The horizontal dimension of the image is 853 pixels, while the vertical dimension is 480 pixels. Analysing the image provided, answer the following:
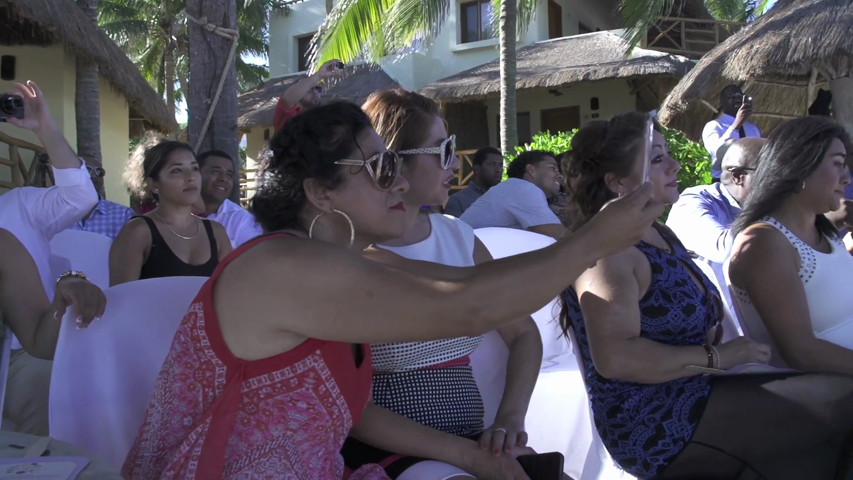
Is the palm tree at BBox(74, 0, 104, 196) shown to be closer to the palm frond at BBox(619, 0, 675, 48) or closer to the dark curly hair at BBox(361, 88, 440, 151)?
the dark curly hair at BBox(361, 88, 440, 151)

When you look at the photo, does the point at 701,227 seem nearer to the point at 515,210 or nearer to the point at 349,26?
the point at 515,210

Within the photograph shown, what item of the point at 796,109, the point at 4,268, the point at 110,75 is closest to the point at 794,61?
the point at 796,109

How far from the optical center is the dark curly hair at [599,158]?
8.37 feet

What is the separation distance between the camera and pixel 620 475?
8.47 ft

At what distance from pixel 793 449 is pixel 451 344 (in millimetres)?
948

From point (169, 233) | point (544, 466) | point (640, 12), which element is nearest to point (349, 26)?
point (640, 12)

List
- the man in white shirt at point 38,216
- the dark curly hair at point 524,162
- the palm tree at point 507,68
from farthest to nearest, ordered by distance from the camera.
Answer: the palm tree at point 507,68 → the dark curly hair at point 524,162 → the man in white shirt at point 38,216

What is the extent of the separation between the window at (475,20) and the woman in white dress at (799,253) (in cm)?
1797

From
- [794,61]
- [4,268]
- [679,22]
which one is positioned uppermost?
[679,22]

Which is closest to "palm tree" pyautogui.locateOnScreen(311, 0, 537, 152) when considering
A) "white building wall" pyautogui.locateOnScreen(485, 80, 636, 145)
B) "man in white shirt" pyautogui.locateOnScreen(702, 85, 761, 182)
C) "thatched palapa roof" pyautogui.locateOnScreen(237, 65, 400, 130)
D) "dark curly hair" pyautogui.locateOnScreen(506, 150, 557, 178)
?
"dark curly hair" pyautogui.locateOnScreen(506, 150, 557, 178)

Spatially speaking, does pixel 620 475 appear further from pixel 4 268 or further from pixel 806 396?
pixel 4 268

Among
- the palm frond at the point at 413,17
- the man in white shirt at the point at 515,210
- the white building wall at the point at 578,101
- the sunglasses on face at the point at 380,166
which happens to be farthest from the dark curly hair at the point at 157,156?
the white building wall at the point at 578,101

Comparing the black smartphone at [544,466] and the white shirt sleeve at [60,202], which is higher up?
the white shirt sleeve at [60,202]

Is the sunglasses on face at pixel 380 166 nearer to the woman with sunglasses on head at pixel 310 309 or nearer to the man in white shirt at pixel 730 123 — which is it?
the woman with sunglasses on head at pixel 310 309
